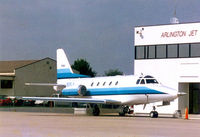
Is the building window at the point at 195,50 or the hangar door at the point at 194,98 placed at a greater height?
the building window at the point at 195,50

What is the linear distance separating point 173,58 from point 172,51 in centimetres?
69

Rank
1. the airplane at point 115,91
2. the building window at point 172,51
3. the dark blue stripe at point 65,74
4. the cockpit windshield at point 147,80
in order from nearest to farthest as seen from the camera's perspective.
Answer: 1. the airplane at point 115,91
2. the cockpit windshield at point 147,80
3. the dark blue stripe at point 65,74
4. the building window at point 172,51

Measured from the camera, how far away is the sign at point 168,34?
38.8 metres

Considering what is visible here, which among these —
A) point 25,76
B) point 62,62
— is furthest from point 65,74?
point 25,76

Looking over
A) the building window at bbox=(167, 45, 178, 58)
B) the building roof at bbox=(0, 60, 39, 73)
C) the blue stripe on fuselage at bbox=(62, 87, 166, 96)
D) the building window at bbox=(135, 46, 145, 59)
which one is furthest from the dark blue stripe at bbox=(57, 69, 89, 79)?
the building roof at bbox=(0, 60, 39, 73)

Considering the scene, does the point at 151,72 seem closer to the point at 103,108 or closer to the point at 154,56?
the point at 154,56

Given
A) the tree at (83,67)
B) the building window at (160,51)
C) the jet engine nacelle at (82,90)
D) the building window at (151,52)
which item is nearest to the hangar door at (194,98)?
the building window at (160,51)

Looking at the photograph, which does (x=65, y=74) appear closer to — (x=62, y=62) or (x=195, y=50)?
(x=62, y=62)

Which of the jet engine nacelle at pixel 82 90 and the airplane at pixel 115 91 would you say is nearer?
the airplane at pixel 115 91

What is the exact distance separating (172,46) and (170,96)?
39.2 feet

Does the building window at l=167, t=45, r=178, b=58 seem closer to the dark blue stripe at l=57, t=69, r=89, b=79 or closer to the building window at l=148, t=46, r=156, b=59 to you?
the building window at l=148, t=46, r=156, b=59

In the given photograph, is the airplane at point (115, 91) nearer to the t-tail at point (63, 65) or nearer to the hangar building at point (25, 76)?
the t-tail at point (63, 65)

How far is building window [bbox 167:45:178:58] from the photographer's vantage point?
4009 cm

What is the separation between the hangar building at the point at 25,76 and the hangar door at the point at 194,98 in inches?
1215
